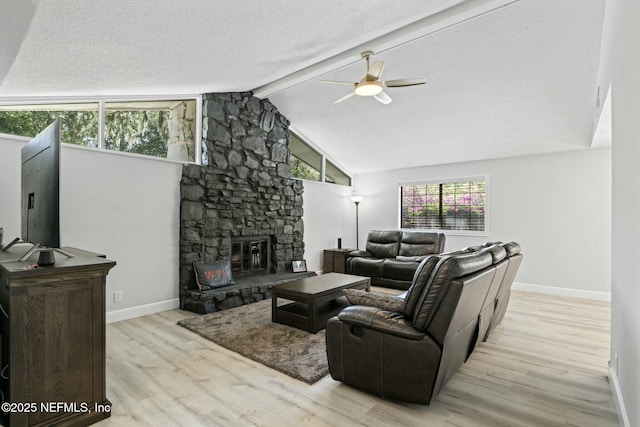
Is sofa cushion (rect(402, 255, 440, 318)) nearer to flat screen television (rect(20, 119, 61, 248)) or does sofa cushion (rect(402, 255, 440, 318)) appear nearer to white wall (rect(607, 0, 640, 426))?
white wall (rect(607, 0, 640, 426))

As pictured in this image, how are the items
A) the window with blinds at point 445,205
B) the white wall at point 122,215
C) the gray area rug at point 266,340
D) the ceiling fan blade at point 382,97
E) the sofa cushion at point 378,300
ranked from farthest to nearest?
the window with blinds at point 445,205
the ceiling fan blade at point 382,97
the white wall at point 122,215
the gray area rug at point 266,340
the sofa cushion at point 378,300

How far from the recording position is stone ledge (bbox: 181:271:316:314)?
404 cm

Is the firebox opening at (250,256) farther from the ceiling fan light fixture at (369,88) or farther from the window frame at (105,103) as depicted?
the ceiling fan light fixture at (369,88)

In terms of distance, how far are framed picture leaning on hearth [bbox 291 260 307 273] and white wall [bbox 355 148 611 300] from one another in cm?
303

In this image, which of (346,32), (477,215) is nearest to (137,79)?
(346,32)

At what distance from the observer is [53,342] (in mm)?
1776

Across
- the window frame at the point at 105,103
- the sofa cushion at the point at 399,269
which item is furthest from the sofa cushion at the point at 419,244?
the window frame at the point at 105,103

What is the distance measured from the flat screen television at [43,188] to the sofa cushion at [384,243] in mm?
5133

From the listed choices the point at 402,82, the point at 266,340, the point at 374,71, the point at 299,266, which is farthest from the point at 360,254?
the point at 374,71

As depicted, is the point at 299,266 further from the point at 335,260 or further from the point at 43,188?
the point at 43,188

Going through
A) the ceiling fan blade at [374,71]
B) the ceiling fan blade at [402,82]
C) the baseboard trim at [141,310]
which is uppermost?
the ceiling fan blade at [374,71]

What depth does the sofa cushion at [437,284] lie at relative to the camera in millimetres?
1919

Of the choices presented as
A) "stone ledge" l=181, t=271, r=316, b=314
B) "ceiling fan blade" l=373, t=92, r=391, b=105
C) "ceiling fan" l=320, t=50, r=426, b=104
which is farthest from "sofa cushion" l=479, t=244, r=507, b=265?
"stone ledge" l=181, t=271, r=316, b=314

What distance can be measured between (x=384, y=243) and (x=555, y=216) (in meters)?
2.84
